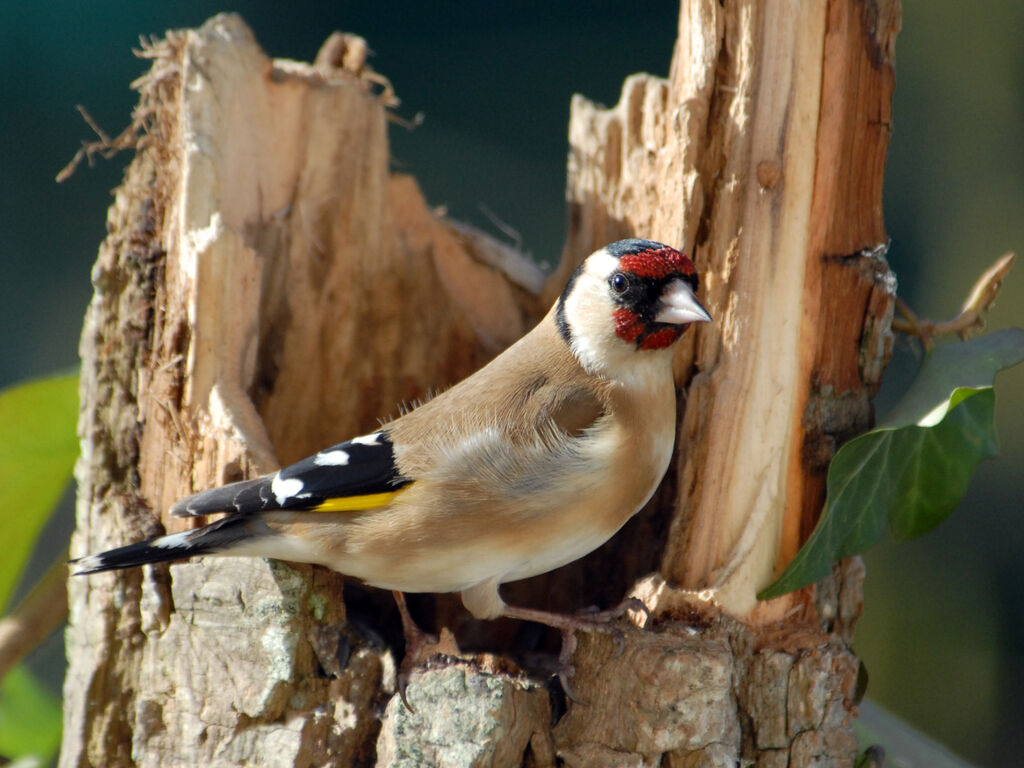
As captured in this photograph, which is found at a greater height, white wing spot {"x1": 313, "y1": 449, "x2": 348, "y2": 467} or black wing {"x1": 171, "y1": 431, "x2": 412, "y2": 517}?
white wing spot {"x1": 313, "y1": 449, "x2": 348, "y2": 467}

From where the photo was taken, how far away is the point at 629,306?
2008 mm

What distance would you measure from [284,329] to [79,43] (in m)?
1.50

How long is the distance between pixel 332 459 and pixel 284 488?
0.11 meters

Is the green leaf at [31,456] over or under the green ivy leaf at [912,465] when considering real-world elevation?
over

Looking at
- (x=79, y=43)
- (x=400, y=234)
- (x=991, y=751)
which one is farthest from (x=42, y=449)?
(x=991, y=751)

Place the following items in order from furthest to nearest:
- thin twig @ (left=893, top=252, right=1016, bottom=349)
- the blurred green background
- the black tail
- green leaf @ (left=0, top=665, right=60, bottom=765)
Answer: the blurred green background
green leaf @ (left=0, top=665, right=60, bottom=765)
thin twig @ (left=893, top=252, right=1016, bottom=349)
the black tail

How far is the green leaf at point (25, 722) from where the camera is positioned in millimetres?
2709

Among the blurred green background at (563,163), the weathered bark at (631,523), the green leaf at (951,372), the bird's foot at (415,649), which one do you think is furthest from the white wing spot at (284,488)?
the blurred green background at (563,163)

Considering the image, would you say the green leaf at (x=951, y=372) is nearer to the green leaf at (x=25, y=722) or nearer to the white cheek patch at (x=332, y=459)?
the white cheek patch at (x=332, y=459)

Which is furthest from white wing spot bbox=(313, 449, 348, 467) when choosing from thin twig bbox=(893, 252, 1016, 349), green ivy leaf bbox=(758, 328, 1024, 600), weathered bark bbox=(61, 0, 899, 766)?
thin twig bbox=(893, 252, 1016, 349)

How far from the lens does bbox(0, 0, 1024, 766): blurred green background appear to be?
3182 millimetres

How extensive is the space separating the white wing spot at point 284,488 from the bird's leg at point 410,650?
1.29ft

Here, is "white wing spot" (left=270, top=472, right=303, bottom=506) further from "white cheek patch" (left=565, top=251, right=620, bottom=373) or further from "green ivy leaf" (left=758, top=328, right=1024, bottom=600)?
"green ivy leaf" (left=758, top=328, right=1024, bottom=600)

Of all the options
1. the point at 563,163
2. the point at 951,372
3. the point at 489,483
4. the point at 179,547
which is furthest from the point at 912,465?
the point at 563,163
